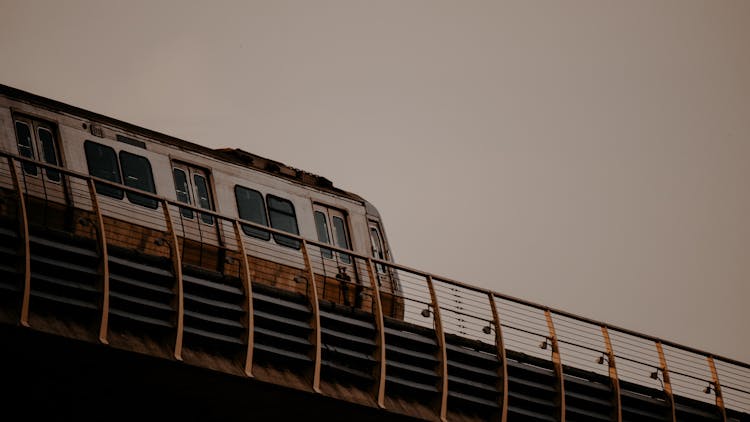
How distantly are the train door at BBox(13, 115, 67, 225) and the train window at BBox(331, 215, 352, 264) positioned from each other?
21.4 feet

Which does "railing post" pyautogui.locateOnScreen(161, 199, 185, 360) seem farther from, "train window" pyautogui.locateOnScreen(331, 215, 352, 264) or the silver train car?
"train window" pyautogui.locateOnScreen(331, 215, 352, 264)

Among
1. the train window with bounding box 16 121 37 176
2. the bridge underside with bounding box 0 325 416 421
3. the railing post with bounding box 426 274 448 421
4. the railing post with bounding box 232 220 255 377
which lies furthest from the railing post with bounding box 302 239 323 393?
the train window with bounding box 16 121 37 176

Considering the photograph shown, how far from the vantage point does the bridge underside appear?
12.3 m

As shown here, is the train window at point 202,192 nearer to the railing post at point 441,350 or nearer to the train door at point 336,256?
the train door at point 336,256

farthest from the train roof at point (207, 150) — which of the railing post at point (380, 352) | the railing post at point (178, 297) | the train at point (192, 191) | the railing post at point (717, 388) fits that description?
the railing post at point (717, 388)

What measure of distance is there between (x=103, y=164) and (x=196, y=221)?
6.06 ft

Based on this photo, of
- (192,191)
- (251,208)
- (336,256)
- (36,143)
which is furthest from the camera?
(336,256)

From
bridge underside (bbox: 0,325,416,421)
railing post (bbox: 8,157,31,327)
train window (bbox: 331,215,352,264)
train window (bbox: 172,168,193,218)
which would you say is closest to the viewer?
railing post (bbox: 8,157,31,327)

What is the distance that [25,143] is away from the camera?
1889cm

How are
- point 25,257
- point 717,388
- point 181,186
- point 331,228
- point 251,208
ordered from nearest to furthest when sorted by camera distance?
point 25,257 → point 717,388 → point 181,186 → point 251,208 → point 331,228

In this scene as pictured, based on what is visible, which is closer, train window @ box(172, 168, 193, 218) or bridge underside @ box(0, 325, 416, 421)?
bridge underside @ box(0, 325, 416, 421)

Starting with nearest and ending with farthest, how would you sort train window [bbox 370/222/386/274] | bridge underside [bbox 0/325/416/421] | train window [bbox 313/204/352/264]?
bridge underside [bbox 0/325/416/421]
train window [bbox 313/204/352/264]
train window [bbox 370/222/386/274]

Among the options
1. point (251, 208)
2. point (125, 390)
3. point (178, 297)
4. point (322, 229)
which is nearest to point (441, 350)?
point (178, 297)

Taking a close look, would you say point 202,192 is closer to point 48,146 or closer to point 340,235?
point 48,146
